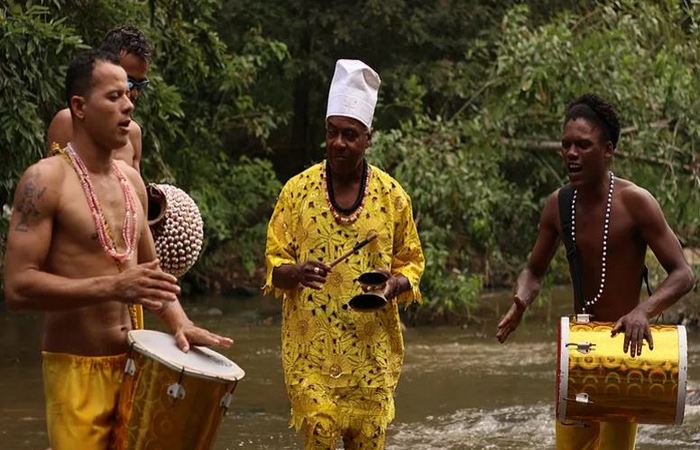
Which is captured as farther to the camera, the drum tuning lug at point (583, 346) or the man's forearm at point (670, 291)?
the man's forearm at point (670, 291)

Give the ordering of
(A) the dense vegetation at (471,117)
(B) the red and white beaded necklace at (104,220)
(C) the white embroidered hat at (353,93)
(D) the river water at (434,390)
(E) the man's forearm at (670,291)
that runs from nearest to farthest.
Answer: (B) the red and white beaded necklace at (104,220) → (E) the man's forearm at (670,291) → (C) the white embroidered hat at (353,93) → (D) the river water at (434,390) → (A) the dense vegetation at (471,117)

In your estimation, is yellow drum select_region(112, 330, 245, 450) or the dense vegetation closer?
yellow drum select_region(112, 330, 245, 450)

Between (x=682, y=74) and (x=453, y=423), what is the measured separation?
17.5 feet

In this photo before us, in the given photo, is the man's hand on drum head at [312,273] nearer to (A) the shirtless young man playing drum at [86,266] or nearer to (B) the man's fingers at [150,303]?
(A) the shirtless young man playing drum at [86,266]

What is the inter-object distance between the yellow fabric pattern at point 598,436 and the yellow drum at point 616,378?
26 centimetres

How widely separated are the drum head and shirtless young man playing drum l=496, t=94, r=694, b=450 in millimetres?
1650

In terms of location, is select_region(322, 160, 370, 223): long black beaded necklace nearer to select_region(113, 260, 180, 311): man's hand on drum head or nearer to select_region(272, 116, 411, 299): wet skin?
select_region(272, 116, 411, 299): wet skin

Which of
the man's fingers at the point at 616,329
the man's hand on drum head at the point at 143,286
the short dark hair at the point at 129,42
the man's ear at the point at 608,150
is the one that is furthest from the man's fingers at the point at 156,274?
the short dark hair at the point at 129,42

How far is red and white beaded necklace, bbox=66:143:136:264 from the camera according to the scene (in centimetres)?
521

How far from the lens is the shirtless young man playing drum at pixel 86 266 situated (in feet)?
16.3

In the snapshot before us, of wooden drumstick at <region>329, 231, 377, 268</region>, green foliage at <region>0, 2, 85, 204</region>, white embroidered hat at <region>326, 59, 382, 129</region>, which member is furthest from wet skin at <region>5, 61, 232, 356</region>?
green foliage at <region>0, 2, 85, 204</region>

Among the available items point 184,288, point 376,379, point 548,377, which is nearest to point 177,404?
point 376,379

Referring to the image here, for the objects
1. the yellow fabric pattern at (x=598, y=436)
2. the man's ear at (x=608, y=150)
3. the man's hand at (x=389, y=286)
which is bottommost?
the yellow fabric pattern at (x=598, y=436)

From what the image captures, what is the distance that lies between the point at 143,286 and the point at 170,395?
38 cm
